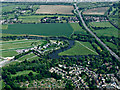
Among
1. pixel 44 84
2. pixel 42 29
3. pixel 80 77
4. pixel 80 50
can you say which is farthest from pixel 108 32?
pixel 44 84

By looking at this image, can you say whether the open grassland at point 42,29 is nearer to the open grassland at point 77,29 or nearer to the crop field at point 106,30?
the open grassland at point 77,29

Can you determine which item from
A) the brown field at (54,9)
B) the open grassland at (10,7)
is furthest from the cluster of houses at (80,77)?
the open grassland at (10,7)

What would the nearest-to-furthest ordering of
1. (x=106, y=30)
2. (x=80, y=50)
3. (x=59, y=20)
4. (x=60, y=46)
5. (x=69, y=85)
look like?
(x=69, y=85) → (x=80, y=50) → (x=60, y=46) → (x=106, y=30) → (x=59, y=20)

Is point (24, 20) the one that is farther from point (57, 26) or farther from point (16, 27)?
point (57, 26)

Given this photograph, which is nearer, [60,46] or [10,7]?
[60,46]

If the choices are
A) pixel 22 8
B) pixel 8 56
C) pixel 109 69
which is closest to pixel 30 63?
pixel 8 56

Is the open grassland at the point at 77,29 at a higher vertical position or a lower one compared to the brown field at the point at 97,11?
lower

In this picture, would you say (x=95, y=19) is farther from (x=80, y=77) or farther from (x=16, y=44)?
(x=80, y=77)
